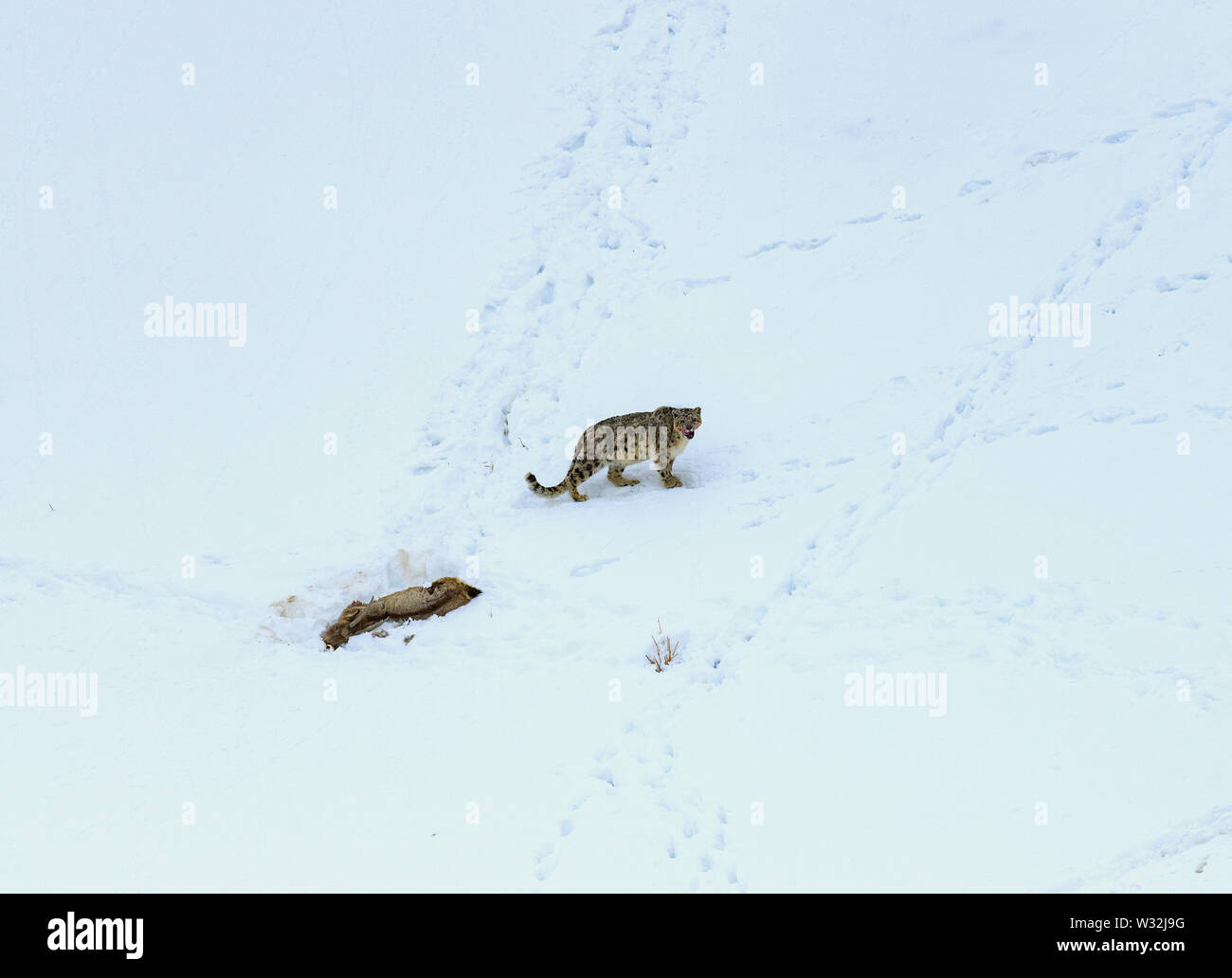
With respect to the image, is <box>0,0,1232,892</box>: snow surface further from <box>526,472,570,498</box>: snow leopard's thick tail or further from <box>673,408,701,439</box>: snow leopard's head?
<box>673,408,701,439</box>: snow leopard's head

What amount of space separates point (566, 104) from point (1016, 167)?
679cm

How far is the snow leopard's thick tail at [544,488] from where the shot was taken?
10.0 m

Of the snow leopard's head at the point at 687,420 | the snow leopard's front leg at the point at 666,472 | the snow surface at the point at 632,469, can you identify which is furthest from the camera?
the snow leopard's front leg at the point at 666,472

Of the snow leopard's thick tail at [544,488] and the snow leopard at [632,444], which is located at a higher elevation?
the snow leopard at [632,444]

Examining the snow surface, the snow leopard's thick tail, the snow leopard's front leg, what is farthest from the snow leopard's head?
the snow leopard's thick tail

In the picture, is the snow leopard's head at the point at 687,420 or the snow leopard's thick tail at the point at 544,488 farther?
the snow leopard's thick tail at the point at 544,488

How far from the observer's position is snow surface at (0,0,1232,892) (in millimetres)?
6609

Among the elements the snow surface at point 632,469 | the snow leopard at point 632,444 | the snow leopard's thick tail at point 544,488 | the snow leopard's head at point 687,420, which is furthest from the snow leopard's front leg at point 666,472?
the snow leopard's thick tail at point 544,488

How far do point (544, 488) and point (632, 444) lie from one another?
100cm

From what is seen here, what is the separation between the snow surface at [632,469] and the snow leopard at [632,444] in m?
0.31

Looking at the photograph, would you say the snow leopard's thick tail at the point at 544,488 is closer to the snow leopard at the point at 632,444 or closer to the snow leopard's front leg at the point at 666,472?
the snow leopard at the point at 632,444

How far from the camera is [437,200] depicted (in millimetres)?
14680
